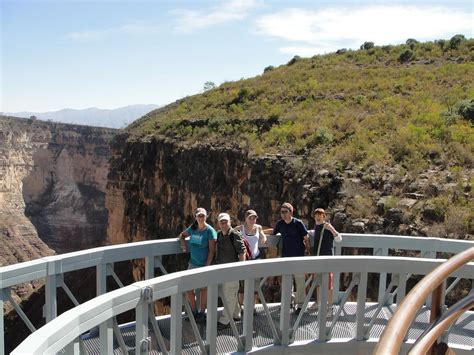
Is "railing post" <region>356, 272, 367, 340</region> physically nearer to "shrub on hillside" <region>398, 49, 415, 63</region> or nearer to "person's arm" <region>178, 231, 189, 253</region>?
"person's arm" <region>178, 231, 189, 253</region>

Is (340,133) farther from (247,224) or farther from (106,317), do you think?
(106,317)

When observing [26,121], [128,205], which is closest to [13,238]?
[26,121]

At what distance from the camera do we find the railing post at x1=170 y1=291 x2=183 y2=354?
4.39 meters

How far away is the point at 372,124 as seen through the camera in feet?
52.2

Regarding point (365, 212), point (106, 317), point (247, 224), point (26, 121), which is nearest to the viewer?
point (106, 317)

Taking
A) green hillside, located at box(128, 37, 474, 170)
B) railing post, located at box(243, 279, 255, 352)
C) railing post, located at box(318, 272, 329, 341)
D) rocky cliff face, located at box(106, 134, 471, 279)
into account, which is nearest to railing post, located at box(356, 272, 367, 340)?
railing post, located at box(318, 272, 329, 341)

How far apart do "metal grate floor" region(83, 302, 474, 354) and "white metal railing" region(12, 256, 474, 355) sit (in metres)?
0.14

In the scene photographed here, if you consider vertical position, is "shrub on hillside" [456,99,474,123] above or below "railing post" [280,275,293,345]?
above

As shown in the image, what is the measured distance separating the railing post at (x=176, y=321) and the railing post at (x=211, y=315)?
0.34 m

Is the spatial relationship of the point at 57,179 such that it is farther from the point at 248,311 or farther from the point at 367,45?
the point at 248,311

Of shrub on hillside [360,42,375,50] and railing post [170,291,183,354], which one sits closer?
railing post [170,291,183,354]

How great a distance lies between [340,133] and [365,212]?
5.41 metres

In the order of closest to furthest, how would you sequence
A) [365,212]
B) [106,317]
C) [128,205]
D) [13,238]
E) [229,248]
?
[106,317]
[229,248]
[365,212]
[128,205]
[13,238]

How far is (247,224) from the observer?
→ 19.7 ft
